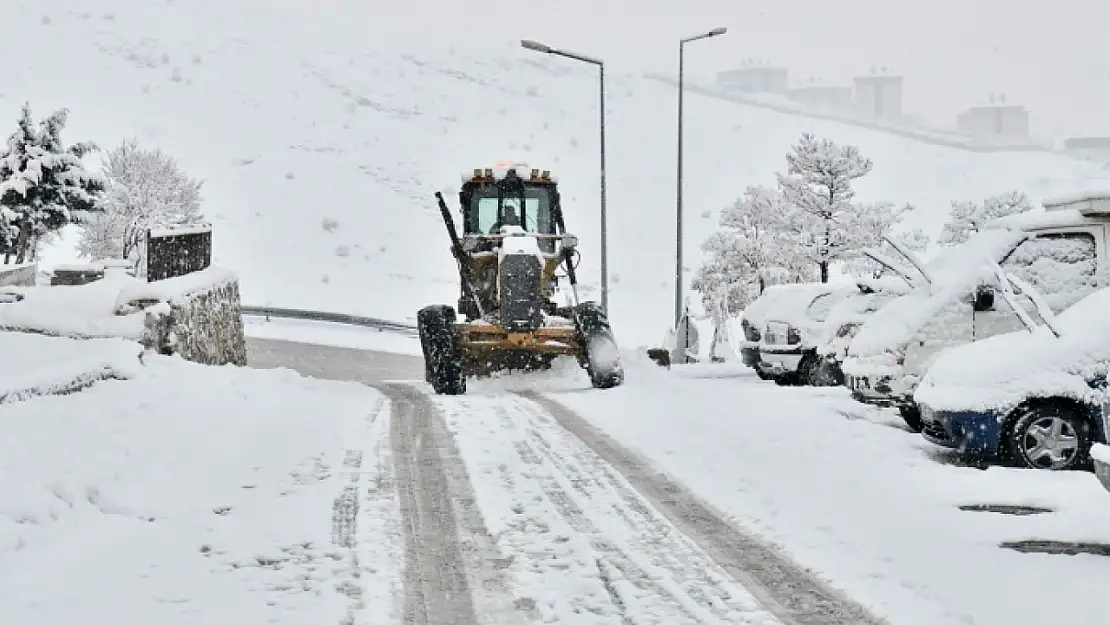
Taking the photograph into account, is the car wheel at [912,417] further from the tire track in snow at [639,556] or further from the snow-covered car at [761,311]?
the snow-covered car at [761,311]

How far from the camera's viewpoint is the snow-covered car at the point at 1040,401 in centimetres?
926

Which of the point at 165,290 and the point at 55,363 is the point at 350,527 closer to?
the point at 55,363

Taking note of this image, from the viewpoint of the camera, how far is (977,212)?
44250 millimetres

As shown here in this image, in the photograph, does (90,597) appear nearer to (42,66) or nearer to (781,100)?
(42,66)

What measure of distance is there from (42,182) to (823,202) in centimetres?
2516

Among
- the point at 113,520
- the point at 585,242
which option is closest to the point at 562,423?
the point at 113,520

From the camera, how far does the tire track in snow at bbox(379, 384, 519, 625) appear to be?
18.5ft

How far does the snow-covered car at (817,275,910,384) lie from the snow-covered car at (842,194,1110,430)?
2.40 m

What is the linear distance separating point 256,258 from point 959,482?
45.0 meters

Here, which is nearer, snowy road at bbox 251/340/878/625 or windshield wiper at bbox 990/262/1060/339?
snowy road at bbox 251/340/878/625

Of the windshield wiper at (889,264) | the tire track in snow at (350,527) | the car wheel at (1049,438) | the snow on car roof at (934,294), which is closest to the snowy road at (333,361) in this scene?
the windshield wiper at (889,264)

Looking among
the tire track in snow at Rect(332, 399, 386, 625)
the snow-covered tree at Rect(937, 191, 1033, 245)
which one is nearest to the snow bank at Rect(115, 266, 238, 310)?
the tire track in snow at Rect(332, 399, 386, 625)

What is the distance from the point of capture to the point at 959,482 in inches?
348

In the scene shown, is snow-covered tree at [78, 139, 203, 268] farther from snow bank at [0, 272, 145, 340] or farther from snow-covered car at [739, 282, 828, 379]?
snow-covered car at [739, 282, 828, 379]
